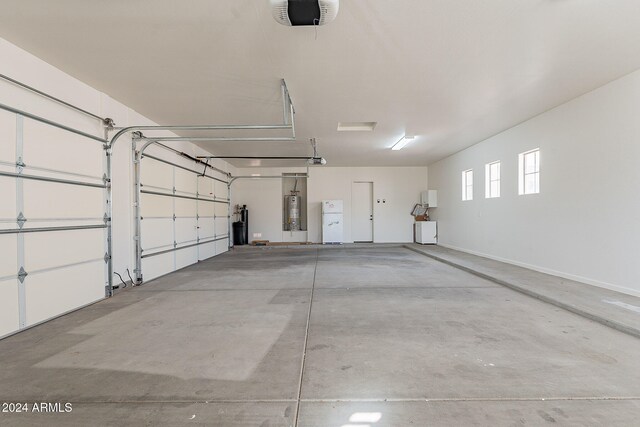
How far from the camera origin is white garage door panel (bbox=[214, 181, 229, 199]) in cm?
898

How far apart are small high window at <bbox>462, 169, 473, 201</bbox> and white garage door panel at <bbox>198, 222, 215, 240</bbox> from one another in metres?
7.47

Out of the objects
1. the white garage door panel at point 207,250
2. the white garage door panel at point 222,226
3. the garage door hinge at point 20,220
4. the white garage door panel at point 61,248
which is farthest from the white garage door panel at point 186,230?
the garage door hinge at point 20,220

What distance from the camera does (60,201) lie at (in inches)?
138

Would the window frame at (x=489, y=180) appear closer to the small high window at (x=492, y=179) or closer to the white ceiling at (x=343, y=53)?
the small high window at (x=492, y=179)

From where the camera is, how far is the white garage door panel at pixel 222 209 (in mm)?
9012

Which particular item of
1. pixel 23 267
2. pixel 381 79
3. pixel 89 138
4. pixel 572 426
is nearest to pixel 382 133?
pixel 381 79

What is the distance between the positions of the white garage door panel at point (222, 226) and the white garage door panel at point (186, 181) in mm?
1972

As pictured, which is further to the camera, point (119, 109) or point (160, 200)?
point (160, 200)

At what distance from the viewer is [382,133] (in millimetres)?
6629

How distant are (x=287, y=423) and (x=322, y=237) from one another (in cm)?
959

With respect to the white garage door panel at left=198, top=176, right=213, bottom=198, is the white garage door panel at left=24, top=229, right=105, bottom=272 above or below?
below

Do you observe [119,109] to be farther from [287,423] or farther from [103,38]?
[287,423]

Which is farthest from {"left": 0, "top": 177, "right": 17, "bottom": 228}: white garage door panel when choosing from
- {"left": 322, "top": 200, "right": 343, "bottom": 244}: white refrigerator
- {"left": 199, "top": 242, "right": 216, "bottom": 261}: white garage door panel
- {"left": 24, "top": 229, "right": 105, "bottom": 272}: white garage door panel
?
{"left": 322, "top": 200, "right": 343, "bottom": 244}: white refrigerator

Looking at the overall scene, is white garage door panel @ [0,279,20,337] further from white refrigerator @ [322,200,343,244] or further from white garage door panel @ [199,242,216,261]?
white refrigerator @ [322,200,343,244]
